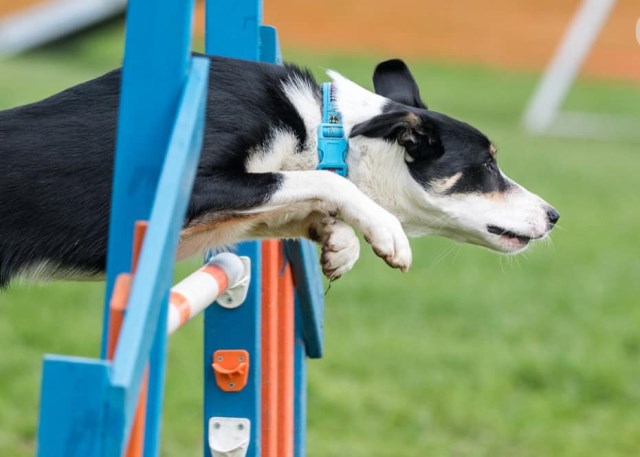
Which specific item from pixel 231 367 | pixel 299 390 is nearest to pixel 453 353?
pixel 299 390

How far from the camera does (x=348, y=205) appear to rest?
9.45ft

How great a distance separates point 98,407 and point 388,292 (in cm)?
603

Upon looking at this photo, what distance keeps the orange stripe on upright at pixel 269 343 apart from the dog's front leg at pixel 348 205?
58cm

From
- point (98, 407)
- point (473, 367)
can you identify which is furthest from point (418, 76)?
point (98, 407)

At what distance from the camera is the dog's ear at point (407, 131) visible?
3.11 m

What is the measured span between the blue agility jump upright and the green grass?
1.97 metres

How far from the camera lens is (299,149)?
3174 millimetres

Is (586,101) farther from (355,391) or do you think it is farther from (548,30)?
(355,391)

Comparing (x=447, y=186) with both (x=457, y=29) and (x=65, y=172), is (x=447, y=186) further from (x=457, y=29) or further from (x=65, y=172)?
(x=457, y=29)

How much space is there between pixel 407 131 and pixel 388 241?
1.82ft

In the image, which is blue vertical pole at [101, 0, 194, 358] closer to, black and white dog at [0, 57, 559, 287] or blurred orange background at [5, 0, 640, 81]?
black and white dog at [0, 57, 559, 287]

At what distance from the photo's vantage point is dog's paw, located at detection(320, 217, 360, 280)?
9.82 ft

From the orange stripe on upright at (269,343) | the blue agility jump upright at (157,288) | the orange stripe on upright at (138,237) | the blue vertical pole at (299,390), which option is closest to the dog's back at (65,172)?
the blue agility jump upright at (157,288)

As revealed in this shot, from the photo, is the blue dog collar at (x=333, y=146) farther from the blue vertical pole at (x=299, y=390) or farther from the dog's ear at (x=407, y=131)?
the blue vertical pole at (x=299, y=390)
